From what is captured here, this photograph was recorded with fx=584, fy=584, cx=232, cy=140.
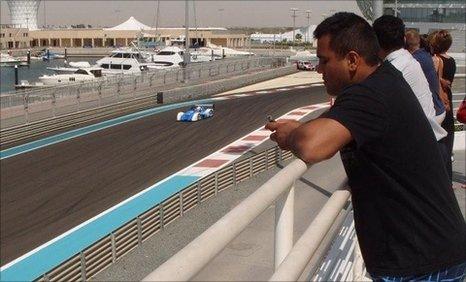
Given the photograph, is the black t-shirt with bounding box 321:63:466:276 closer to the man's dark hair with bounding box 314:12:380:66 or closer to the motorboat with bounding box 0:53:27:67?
the man's dark hair with bounding box 314:12:380:66

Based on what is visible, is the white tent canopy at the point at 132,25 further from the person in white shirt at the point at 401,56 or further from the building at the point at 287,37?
the person in white shirt at the point at 401,56

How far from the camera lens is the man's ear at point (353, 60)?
203 cm

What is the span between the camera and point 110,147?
22406 mm

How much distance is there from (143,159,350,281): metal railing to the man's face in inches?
12.6

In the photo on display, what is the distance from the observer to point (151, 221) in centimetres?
1207

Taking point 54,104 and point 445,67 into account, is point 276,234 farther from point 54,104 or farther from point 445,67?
point 54,104

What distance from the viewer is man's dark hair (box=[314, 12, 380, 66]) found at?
6.63 feet

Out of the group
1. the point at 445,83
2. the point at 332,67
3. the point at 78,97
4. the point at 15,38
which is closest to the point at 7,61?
the point at 15,38

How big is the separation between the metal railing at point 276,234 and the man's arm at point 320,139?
0.51 ft

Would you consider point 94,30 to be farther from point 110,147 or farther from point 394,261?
point 394,261

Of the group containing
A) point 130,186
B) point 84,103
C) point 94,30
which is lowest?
point 130,186

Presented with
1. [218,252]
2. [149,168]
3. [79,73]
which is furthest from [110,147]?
[79,73]

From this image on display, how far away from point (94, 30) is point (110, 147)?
104 metres

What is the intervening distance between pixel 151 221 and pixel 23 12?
449ft
